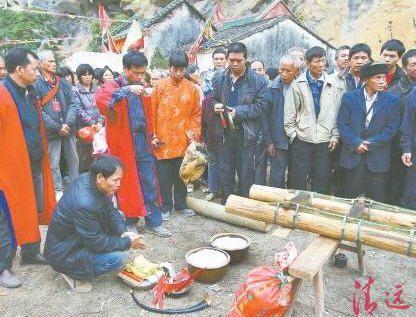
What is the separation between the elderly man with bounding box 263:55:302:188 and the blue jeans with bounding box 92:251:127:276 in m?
2.65

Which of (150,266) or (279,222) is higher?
(279,222)

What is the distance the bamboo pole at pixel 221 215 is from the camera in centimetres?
509

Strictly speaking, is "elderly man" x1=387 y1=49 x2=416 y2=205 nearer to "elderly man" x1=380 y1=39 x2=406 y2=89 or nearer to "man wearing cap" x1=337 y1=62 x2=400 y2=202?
"elderly man" x1=380 y1=39 x2=406 y2=89

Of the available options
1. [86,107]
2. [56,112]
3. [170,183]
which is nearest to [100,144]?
[56,112]

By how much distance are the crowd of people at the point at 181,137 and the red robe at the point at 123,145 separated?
12 millimetres

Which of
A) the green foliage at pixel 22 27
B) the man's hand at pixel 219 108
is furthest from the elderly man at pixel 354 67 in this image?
the green foliage at pixel 22 27

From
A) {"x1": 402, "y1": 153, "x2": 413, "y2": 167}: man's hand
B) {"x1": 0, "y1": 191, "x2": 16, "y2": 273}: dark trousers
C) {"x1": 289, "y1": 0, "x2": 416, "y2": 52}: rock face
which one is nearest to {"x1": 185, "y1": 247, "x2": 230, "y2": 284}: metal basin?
{"x1": 0, "y1": 191, "x2": 16, "y2": 273}: dark trousers

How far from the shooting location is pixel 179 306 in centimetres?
351

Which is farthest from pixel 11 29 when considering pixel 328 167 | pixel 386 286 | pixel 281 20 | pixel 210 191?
pixel 386 286

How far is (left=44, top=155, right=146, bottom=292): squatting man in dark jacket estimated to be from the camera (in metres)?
3.47

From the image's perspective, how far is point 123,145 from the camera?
4.59m

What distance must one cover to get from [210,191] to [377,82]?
3.02 m

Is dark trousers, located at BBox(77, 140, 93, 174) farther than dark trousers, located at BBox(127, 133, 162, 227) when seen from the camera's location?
Yes

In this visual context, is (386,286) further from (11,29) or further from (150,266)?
(11,29)
